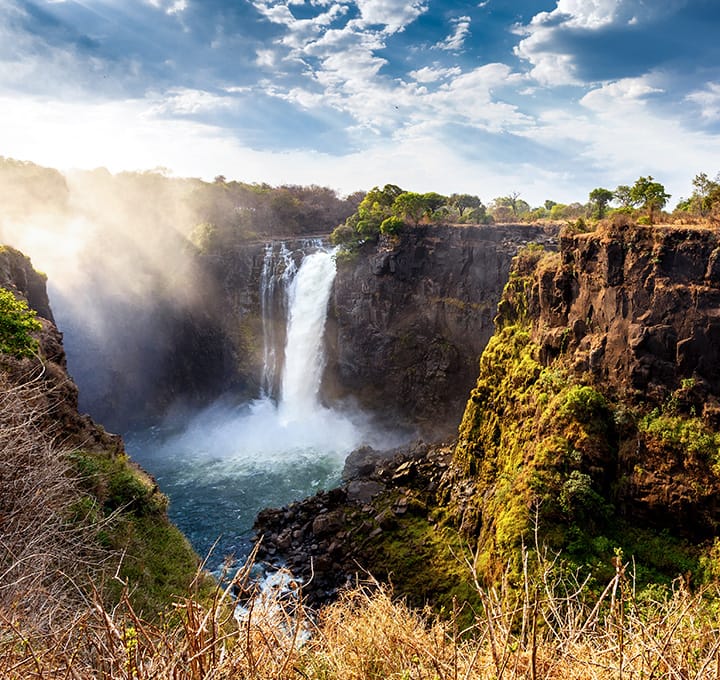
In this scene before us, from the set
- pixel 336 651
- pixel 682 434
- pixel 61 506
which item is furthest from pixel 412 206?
pixel 336 651

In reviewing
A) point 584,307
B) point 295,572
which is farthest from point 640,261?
point 295,572

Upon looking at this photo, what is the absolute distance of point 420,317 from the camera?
34281 millimetres

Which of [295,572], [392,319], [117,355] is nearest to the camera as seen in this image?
[295,572]

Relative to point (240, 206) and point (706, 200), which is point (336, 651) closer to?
point (706, 200)

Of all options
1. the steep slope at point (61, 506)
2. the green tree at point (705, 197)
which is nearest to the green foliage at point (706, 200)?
the green tree at point (705, 197)

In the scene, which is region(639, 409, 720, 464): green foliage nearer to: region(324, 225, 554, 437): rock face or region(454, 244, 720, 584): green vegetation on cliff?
region(454, 244, 720, 584): green vegetation on cliff

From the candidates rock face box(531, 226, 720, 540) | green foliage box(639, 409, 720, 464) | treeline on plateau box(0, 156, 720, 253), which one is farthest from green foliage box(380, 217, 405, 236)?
green foliage box(639, 409, 720, 464)

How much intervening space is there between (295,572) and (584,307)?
14545mm

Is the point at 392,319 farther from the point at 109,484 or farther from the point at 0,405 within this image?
the point at 0,405

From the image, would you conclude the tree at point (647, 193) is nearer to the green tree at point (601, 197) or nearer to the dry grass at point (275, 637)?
the green tree at point (601, 197)

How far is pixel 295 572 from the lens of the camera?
18.7m

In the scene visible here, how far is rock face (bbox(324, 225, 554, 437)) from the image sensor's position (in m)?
31.9

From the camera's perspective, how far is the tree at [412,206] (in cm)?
3600

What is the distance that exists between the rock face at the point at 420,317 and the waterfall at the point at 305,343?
903mm
